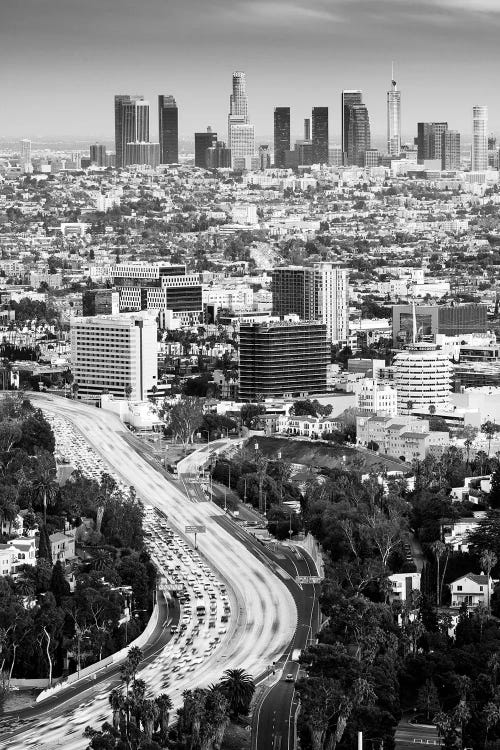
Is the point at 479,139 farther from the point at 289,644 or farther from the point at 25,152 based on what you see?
the point at 289,644

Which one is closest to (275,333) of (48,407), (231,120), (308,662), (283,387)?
(283,387)

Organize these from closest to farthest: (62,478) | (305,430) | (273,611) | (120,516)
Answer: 1. (273,611)
2. (120,516)
3. (62,478)
4. (305,430)

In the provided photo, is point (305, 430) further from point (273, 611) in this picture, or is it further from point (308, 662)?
point (308, 662)

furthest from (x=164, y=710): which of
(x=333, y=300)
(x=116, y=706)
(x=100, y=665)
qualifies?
(x=333, y=300)

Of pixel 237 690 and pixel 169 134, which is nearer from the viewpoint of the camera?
pixel 237 690

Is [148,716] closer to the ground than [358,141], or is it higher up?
closer to the ground

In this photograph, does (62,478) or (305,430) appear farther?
(305,430)

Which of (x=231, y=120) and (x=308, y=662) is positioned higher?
(x=231, y=120)
